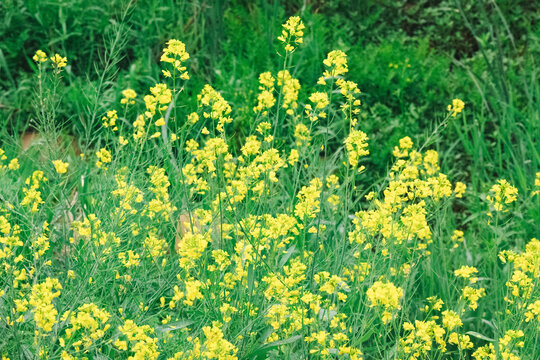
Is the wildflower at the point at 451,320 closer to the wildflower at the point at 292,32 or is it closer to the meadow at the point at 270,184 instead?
the meadow at the point at 270,184

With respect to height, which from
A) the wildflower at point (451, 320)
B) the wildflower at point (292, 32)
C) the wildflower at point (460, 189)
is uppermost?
the wildflower at point (292, 32)

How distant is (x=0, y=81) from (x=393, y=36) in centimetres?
279

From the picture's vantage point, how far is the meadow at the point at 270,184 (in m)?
2.32

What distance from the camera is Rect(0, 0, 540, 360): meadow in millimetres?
2324

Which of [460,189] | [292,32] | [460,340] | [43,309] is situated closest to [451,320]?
[460,340]

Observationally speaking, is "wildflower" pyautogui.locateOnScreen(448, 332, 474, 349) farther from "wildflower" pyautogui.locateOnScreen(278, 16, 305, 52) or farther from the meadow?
"wildflower" pyautogui.locateOnScreen(278, 16, 305, 52)

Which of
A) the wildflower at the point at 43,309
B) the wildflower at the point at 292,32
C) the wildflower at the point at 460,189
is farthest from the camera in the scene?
the wildflower at the point at 460,189

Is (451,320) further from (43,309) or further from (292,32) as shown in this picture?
(43,309)

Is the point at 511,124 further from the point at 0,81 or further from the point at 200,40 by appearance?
the point at 0,81

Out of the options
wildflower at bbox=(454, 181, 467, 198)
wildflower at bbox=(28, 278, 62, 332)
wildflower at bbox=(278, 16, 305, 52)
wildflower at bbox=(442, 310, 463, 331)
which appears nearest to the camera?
wildflower at bbox=(28, 278, 62, 332)

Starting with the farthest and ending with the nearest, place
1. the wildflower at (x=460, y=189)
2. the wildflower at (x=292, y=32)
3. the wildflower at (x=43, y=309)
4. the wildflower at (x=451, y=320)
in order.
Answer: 1. the wildflower at (x=460, y=189)
2. the wildflower at (x=292, y=32)
3. the wildflower at (x=451, y=320)
4. the wildflower at (x=43, y=309)

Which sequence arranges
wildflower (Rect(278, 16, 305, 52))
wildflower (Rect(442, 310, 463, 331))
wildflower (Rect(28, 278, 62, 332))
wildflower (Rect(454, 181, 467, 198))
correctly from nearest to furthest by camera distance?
Result: wildflower (Rect(28, 278, 62, 332))
wildflower (Rect(442, 310, 463, 331))
wildflower (Rect(278, 16, 305, 52))
wildflower (Rect(454, 181, 467, 198))

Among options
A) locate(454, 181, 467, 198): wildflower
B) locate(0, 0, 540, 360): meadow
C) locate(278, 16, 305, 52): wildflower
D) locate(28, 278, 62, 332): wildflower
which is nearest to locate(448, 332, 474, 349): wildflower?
locate(0, 0, 540, 360): meadow

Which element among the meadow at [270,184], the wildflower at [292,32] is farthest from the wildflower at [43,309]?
the wildflower at [292,32]
